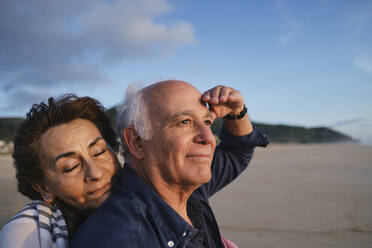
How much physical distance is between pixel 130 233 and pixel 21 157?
41.0 inches

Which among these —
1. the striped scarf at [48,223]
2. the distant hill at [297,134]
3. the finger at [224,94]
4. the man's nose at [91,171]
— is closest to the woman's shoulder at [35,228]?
the striped scarf at [48,223]

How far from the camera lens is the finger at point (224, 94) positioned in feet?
6.88

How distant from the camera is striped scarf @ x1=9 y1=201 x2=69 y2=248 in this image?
4.99 feet

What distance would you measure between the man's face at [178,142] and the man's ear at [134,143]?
56 millimetres

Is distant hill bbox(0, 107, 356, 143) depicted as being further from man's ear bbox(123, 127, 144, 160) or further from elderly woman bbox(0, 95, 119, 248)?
elderly woman bbox(0, 95, 119, 248)

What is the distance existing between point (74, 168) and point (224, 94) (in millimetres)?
1279

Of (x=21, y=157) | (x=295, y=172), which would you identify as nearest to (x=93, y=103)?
(x=21, y=157)

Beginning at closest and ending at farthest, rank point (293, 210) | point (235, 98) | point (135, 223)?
point (135, 223) < point (235, 98) < point (293, 210)

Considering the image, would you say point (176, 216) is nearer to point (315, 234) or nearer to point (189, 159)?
point (189, 159)

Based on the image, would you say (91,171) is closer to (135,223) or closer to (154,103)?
(135,223)

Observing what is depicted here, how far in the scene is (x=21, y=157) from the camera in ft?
5.94

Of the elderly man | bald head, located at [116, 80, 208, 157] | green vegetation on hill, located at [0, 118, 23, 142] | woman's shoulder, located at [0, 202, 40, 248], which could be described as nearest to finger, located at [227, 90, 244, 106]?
the elderly man

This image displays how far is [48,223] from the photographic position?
5.32 ft

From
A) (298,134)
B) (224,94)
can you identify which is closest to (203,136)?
(224,94)
